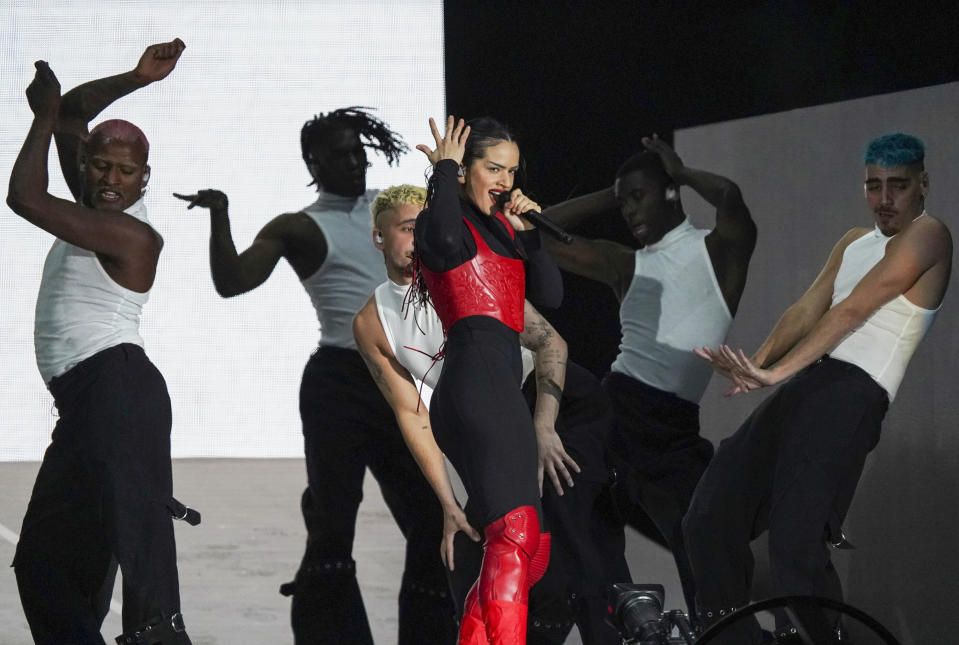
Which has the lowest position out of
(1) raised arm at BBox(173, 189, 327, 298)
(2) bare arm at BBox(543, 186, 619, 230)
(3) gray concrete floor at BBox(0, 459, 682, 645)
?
(3) gray concrete floor at BBox(0, 459, 682, 645)

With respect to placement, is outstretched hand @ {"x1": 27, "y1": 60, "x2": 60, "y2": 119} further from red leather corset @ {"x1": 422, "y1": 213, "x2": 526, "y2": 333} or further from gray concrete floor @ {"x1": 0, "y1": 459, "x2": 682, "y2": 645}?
red leather corset @ {"x1": 422, "y1": 213, "x2": 526, "y2": 333}

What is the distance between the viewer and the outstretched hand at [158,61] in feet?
13.6

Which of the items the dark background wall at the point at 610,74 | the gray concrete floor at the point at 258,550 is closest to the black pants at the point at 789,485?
the gray concrete floor at the point at 258,550

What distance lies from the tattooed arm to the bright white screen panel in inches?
35.7

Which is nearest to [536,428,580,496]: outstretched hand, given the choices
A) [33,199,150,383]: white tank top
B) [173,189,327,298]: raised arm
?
[173,189,327,298]: raised arm

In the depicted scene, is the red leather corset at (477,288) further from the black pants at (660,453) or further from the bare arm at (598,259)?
the bare arm at (598,259)

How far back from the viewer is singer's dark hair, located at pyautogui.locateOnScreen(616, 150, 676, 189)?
4352 millimetres

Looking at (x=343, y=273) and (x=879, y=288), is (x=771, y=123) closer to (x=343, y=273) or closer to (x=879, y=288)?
(x=879, y=288)

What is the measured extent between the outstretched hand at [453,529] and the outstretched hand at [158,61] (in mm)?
1864

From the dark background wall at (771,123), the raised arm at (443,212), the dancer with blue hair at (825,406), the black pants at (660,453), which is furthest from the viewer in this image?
the black pants at (660,453)

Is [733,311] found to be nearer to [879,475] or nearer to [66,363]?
[879,475]

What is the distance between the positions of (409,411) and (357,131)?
3.77ft

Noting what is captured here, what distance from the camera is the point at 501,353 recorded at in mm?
3145

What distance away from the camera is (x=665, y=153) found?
4371 mm
